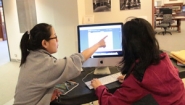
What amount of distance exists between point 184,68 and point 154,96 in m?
0.84

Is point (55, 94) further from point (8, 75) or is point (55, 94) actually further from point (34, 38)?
point (8, 75)

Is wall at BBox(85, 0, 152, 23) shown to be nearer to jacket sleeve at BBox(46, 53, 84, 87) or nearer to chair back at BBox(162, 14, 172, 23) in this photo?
jacket sleeve at BBox(46, 53, 84, 87)

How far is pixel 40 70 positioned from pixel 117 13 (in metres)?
2.15

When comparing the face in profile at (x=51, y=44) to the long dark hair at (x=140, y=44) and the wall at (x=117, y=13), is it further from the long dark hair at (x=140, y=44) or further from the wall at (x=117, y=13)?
the wall at (x=117, y=13)

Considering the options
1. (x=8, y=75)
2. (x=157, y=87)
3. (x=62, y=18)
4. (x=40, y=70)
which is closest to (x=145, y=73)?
(x=157, y=87)

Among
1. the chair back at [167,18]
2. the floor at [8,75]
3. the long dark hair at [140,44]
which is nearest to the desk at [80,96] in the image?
the long dark hair at [140,44]

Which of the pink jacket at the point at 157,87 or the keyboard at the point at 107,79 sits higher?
the pink jacket at the point at 157,87

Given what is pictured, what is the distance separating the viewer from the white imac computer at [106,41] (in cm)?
161

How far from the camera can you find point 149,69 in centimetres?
95

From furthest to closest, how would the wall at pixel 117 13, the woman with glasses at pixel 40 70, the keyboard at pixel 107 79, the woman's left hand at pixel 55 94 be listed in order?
the wall at pixel 117 13, the keyboard at pixel 107 79, the woman's left hand at pixel 55 94, the woman with glasses at pixel 40 70

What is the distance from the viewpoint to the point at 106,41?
163 cm

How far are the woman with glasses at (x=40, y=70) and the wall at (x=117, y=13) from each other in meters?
1.86

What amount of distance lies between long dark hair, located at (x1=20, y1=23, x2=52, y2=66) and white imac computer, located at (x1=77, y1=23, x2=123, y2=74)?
0.45 m

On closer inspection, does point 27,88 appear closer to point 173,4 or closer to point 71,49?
point 71,49
